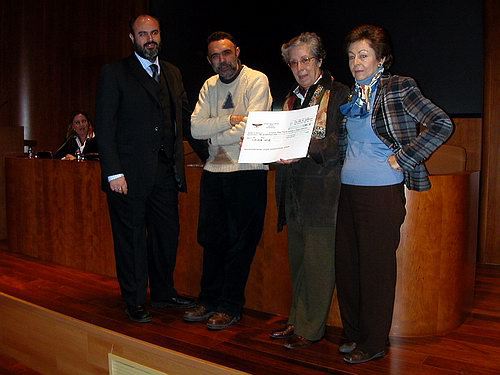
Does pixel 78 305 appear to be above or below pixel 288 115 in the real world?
below

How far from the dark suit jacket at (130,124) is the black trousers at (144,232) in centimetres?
8

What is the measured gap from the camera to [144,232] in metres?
2.91

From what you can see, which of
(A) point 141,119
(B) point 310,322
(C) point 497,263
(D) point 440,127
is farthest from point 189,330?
(C) point 497,263

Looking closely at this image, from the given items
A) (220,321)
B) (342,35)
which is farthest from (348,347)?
(342,35)

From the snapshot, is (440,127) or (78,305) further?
(78,305)

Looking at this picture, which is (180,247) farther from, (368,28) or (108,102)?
(368,28)

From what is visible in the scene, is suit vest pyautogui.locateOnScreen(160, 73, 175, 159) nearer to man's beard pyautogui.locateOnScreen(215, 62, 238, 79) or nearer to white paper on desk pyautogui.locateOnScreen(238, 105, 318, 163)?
man's beard pyautogui.locateOnScreen(215, 62, 238, 79)

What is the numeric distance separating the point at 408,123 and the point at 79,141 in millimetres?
3184

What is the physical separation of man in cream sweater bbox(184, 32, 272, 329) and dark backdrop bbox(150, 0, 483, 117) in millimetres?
2110

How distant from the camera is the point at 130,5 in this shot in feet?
21.4

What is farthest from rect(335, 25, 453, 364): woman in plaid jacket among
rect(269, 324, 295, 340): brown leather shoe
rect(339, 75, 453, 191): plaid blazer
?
rect(269, 324, 295, 340): brown leather shoe

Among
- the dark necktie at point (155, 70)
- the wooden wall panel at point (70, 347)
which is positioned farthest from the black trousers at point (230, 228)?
the wooden wall panel at point (70, 347)

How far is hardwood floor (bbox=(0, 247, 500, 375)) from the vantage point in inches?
93.0

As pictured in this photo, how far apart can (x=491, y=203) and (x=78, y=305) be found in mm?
3169
